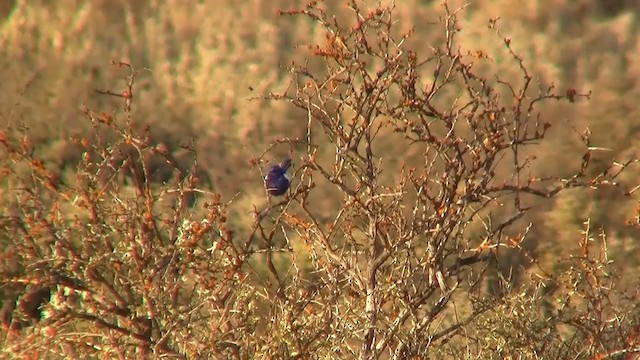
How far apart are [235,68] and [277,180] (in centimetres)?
823

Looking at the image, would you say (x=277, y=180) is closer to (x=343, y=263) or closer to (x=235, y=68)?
(x=343, y=263)

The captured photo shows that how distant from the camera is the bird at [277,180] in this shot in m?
4.71

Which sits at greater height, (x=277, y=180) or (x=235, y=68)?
(x=235, y=68)

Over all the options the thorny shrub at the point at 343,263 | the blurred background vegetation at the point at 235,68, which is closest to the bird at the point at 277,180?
the thorny shrub at the point at 343,263

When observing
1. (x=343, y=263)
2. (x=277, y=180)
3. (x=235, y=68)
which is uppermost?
(x=235, y=68)

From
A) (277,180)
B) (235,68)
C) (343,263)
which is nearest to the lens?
(343,263)

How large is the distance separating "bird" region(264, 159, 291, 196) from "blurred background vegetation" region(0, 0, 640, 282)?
3601 millimetres

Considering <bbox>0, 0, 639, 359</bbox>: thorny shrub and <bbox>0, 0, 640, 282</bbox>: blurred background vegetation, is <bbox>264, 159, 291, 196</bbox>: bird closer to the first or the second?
<bbox>0, 0, 639, 359</bbox>: thorny shrub

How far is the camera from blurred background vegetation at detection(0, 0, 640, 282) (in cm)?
962

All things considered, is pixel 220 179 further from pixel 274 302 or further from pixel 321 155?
pixel 274 302

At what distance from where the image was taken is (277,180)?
15.6 feet

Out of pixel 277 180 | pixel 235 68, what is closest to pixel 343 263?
pixel 277 180

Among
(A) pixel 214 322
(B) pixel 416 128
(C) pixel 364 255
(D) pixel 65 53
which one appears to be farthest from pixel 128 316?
(D) pixel 65 53

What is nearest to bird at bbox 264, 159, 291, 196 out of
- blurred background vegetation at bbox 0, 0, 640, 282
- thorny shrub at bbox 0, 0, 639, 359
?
thorny shrub at bbox 0, 0, 639, 359
